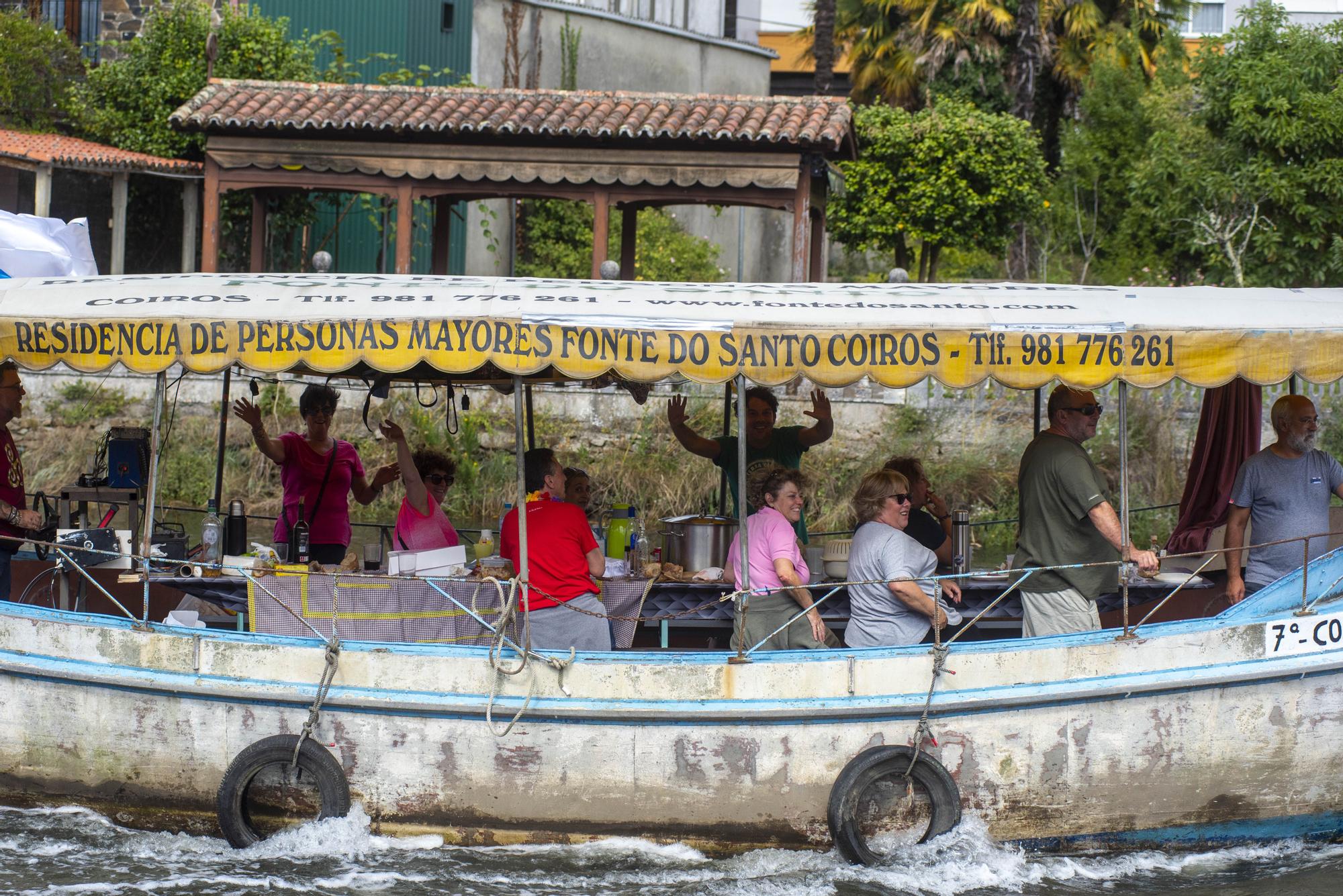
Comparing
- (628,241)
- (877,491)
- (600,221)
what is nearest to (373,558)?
(877,491)

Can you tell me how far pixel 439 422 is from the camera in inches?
695

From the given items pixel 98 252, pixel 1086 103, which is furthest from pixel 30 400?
pixel 1086 103

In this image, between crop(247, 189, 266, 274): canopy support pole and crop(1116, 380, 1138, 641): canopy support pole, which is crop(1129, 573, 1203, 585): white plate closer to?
crop(1116, 380, 1138, 641): canopy support pole

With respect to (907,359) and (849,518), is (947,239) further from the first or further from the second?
(907,359)

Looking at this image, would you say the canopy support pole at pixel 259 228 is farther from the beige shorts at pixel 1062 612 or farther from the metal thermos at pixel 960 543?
the beige shorts at pixel 1062 612

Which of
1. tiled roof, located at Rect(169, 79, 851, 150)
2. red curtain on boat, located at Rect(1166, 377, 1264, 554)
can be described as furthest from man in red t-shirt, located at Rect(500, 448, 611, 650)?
tiled roof, located at Rect(169, 79, 851, 150)

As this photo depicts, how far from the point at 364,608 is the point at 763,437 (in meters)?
2.49

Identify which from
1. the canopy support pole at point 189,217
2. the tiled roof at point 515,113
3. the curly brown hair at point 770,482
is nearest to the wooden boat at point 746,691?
the curly brown hair at point 770,482

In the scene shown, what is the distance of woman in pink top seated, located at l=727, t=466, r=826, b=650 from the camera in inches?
261

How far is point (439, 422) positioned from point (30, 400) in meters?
5.17

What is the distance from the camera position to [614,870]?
6.54 metres

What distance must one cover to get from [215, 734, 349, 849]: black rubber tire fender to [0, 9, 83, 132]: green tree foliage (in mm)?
18000

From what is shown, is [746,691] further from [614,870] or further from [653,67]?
[653,67]

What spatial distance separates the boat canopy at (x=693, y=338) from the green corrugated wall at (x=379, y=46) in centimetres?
1623
